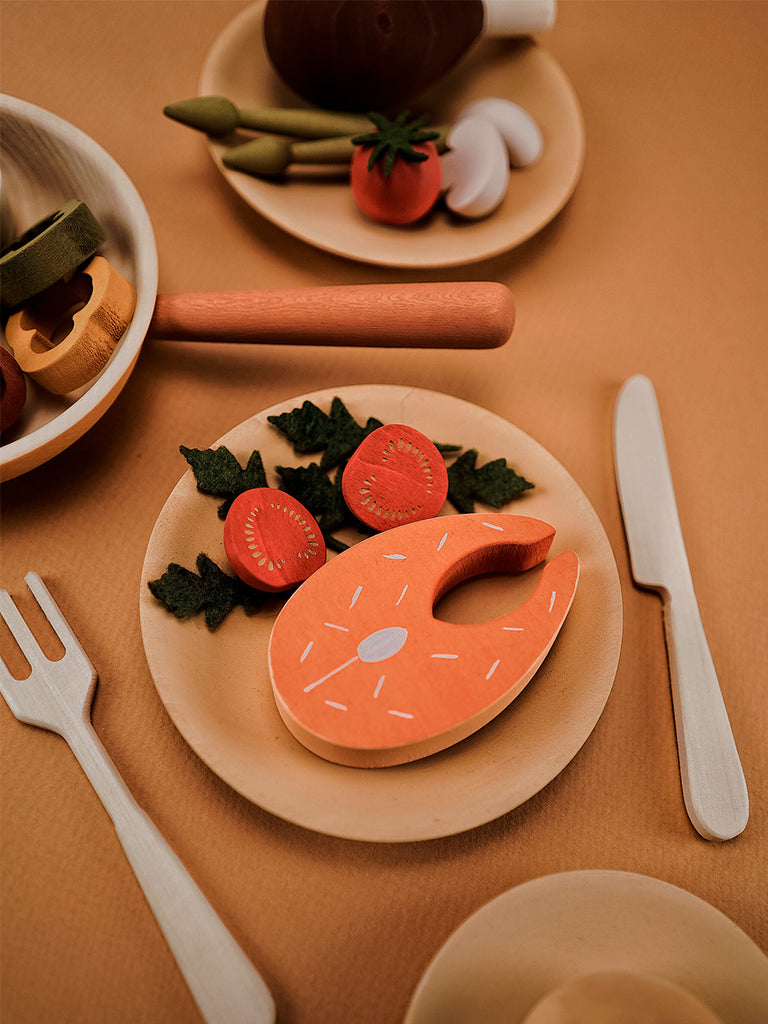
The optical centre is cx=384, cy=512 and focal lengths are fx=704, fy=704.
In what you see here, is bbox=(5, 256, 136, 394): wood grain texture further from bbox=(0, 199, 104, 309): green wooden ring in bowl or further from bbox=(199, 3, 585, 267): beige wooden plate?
bbox=(199, 3, 585, 267): beige wooden plate

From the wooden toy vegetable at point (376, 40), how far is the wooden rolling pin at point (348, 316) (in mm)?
256

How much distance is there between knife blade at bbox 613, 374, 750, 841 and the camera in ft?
1.51

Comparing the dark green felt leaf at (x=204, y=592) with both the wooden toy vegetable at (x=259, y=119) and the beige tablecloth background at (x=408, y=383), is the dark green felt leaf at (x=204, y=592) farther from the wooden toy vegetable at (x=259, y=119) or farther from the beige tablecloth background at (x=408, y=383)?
the wooden toy vegetable at (x=259, y=119)

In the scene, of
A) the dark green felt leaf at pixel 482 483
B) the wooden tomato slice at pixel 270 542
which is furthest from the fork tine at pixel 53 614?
the dark green felt leaf at pixel 482 483

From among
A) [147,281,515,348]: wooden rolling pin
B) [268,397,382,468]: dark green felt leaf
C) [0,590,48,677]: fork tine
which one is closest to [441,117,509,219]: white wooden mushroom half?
[147,281,515,348]: wooden rolling pin

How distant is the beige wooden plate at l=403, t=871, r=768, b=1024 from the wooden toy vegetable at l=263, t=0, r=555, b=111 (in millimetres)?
677

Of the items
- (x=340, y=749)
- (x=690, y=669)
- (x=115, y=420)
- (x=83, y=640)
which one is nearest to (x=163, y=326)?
(x=115, y=420)

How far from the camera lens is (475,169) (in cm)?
64

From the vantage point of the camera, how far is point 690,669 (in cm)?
50

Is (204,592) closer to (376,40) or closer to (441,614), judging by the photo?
(441,614)

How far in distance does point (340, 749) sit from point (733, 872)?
268 millimetres

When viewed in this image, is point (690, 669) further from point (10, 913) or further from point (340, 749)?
point (10, 913)

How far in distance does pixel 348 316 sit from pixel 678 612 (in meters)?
0.34

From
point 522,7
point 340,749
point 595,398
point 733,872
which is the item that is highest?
point 522,7
